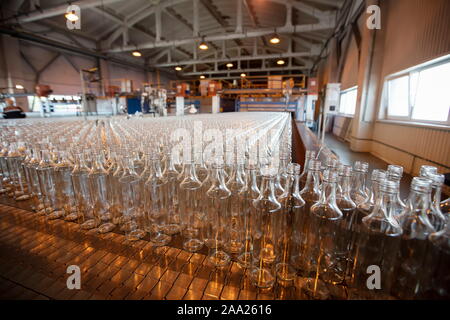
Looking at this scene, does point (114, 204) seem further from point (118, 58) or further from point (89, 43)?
point (118, 58)

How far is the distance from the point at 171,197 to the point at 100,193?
0.88 feet

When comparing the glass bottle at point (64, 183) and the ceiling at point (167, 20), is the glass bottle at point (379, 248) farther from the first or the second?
the ceiling at point (167, 20)

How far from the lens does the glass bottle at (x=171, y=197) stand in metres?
0.74

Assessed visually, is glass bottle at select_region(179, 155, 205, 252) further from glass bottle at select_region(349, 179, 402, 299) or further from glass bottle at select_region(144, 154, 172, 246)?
glass bottle at select_region(349, 179, 402, 299)

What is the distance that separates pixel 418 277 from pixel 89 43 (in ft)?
50.8

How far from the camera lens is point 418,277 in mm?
420

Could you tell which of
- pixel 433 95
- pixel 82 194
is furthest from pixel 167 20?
pixel 82 194

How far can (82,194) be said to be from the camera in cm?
79

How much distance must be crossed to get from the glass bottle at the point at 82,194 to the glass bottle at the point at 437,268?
900 mm

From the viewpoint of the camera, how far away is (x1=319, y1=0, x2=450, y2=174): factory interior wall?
10.8 feet

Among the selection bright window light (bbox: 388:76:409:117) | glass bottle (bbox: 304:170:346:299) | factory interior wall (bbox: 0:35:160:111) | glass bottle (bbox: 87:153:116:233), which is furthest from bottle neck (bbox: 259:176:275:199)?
factory interior wall (bbox: 0:35:160:111)

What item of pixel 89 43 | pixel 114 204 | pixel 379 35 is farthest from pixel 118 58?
pixel 114 204

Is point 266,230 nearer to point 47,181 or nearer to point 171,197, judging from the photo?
point 171,197

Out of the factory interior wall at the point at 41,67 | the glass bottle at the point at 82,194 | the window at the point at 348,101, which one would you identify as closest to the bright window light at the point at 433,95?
the window at the point at 348,101
